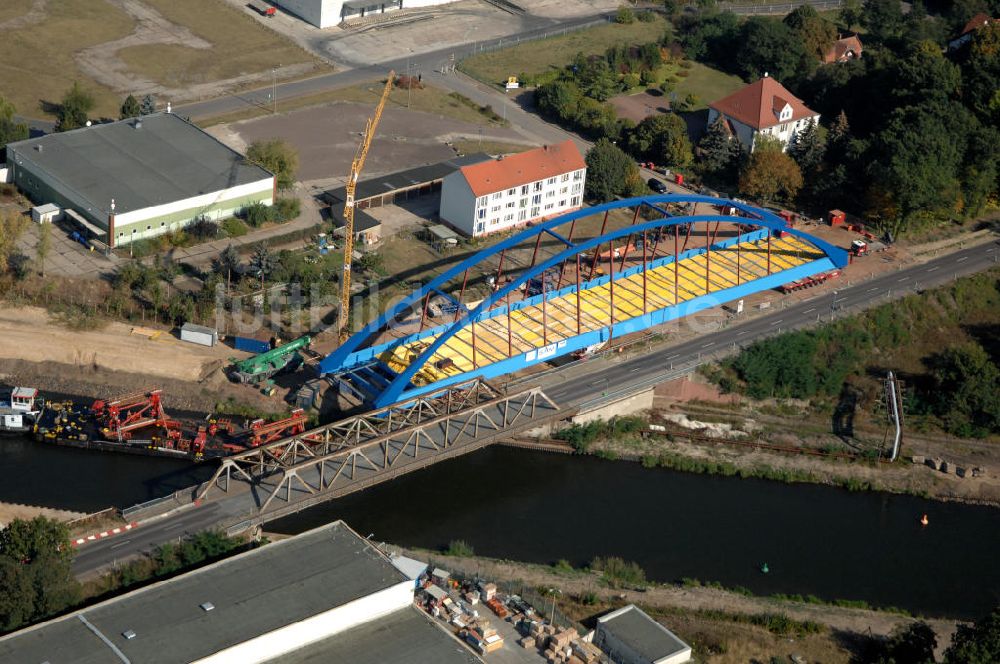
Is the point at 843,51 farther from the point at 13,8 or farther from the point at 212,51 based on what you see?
the point at 13,8

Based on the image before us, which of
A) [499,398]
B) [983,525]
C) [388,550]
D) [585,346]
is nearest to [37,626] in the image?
[388,550]

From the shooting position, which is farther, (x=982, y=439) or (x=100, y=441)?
(x=982, y=439)

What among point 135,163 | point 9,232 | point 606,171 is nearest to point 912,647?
point 606,171

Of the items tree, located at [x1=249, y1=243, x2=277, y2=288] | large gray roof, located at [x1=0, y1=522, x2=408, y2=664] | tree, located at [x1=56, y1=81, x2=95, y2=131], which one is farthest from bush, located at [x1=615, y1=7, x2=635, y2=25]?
large gray roof, located at [x1=0, y1=522, x2=408, y2=664]

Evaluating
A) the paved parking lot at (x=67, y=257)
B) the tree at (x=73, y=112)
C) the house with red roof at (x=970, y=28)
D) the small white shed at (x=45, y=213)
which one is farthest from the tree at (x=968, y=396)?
the tree at (x=73, y=112)

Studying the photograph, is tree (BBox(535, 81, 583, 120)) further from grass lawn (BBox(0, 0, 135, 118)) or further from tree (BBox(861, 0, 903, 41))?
tree (BBox(861, 0, 903, 41))

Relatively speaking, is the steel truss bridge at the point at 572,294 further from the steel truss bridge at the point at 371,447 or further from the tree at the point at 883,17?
the tree at the point at 883,17

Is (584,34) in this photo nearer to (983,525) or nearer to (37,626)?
(983,525)
